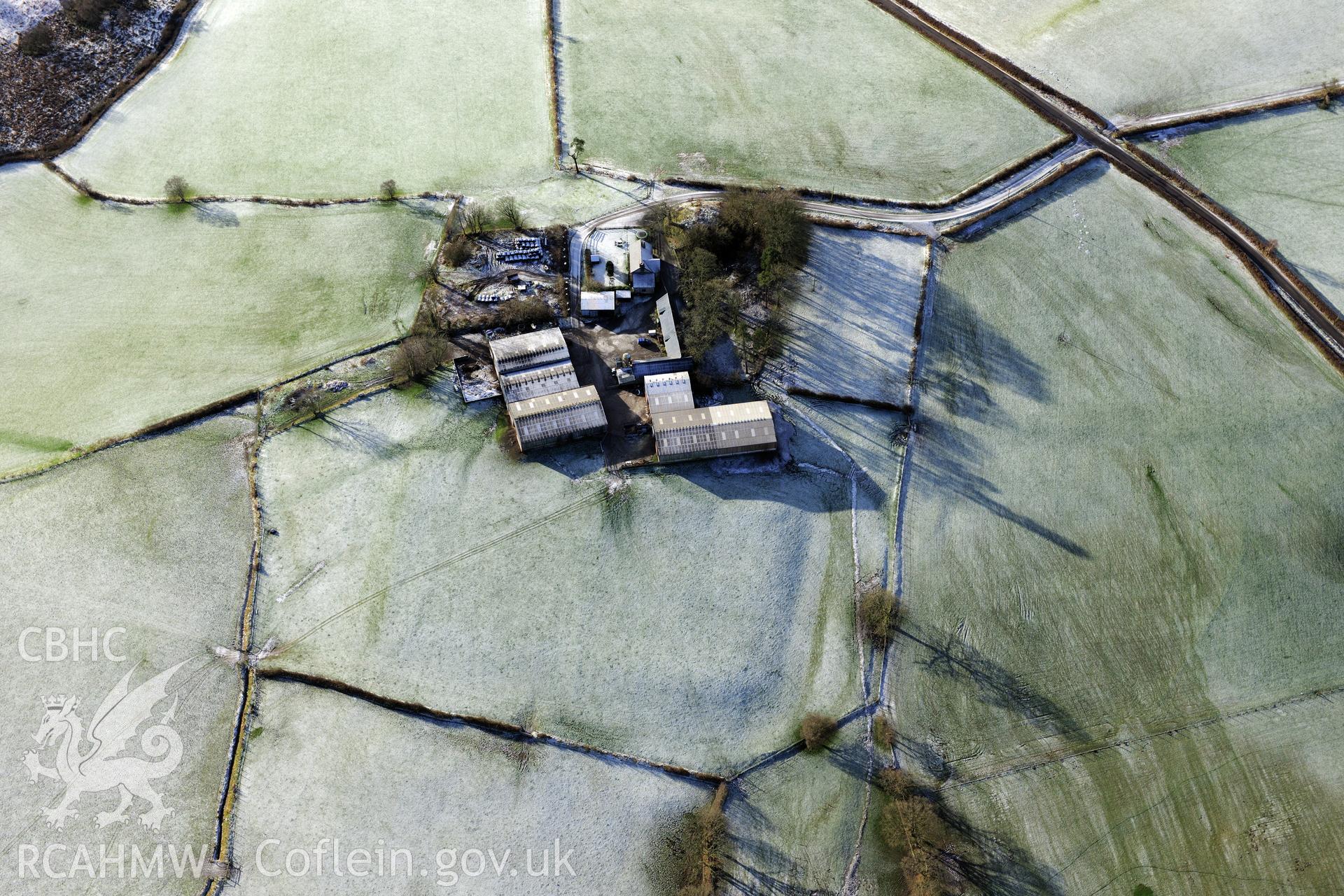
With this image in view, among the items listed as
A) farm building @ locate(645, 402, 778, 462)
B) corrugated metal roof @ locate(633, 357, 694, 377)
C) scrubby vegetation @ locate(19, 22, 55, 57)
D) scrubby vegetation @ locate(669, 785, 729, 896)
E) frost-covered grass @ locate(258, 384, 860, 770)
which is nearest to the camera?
scrubby vegetation @ locate(669, 785, 729, 896)

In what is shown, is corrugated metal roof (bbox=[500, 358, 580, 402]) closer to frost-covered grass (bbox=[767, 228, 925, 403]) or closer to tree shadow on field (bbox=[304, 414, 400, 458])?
tree shadow on field (bbox=[304, 414, 400, 458])

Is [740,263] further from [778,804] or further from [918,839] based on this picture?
[918,839]

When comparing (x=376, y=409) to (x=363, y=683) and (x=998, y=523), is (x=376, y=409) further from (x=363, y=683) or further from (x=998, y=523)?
(x=998, y=523)

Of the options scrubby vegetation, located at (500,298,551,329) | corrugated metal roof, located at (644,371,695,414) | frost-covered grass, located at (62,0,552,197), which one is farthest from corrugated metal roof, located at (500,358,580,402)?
frost-covered grass, located at (62,0,552,197)

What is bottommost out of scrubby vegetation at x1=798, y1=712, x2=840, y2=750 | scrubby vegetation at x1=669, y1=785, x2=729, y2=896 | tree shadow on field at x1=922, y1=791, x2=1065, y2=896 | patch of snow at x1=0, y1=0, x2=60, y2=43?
tree shadow on field at x1=922, y1=791, x2=1065, y2=896

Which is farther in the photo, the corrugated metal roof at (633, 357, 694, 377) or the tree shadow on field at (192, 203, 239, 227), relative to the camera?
the tree shadow on field at (192, 203, 239, 227)

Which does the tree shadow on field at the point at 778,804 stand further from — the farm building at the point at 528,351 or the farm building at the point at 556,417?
the farm building at the point at 528,351
